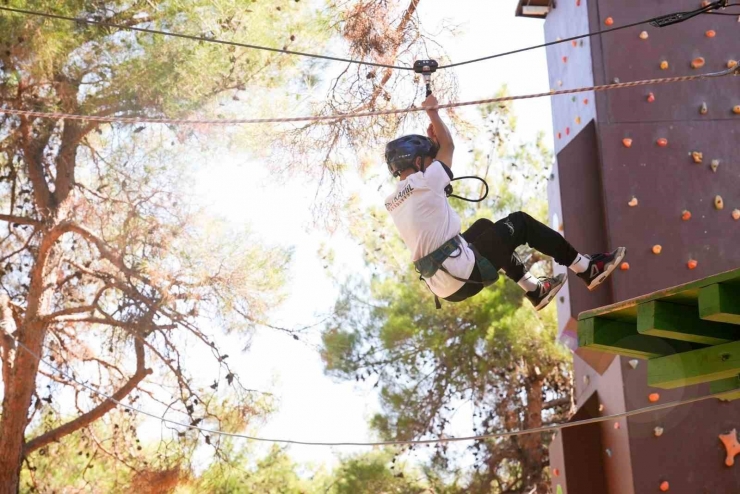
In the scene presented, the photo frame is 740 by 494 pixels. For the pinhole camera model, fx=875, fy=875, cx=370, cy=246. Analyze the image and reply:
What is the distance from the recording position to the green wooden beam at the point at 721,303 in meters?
2.77

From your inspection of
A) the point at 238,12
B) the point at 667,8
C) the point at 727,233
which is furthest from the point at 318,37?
the point at 727,233

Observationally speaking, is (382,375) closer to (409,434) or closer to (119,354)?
(409,434)

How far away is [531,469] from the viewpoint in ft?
28.7

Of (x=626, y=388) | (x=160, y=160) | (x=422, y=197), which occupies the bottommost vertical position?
(x=626, y=388)

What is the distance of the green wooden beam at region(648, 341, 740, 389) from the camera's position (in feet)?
10.4

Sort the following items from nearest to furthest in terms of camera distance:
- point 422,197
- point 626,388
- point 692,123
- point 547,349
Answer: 1. point 422,197
2. point 626,388
3. point 692,123
4. point 547,349

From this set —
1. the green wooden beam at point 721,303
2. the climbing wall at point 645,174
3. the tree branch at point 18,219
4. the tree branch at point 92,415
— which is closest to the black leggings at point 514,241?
the green wooden beam at point 721,303

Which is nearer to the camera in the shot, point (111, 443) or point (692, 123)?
point (692, 123)

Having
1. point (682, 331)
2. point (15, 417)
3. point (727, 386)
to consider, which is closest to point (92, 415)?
point (15, 417)

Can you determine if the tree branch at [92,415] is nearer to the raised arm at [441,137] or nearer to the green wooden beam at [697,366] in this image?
the raised arm at [441,137]

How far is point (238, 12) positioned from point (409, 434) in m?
4.44

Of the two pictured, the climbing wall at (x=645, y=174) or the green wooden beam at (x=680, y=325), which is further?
the climbing wall at (x=645, y=174)

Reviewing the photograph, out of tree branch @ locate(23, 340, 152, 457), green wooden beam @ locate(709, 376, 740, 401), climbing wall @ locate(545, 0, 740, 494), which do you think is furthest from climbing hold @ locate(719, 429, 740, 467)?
tree branch @ locate(23, 340, 152, 457)

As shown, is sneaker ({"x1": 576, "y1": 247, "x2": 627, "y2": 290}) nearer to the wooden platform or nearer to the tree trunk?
the wooden platform
